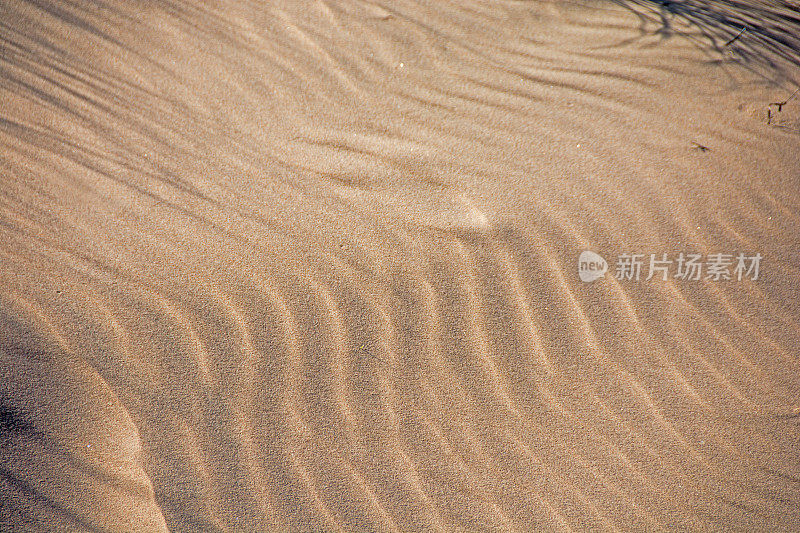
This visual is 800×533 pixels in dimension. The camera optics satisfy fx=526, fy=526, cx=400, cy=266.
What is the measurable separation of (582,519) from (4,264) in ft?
9.38

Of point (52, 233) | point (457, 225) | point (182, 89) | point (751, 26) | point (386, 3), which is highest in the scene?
point (751, 26)

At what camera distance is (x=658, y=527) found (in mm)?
2270

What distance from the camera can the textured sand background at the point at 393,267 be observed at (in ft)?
A: 7.43

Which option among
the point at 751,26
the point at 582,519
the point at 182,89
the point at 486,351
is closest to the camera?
the point at 582,519

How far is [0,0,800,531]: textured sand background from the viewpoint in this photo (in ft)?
7.43

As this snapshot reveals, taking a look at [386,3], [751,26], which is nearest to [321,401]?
[386,3]

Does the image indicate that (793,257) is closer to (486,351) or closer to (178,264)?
(486,351)

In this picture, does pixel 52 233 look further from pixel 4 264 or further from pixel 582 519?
pixel 582 519

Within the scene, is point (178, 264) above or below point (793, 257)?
below

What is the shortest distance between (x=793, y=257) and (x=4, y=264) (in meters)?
3.84

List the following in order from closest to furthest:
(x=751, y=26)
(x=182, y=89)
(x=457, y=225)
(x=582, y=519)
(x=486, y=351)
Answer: (x=582, y=519) < (x=486, y=351) < (x=457, y=225) < (x=182, y=89) < (x=751, y=26)

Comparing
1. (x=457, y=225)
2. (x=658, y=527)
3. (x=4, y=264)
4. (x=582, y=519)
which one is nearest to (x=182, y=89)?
(x=4, y=264)

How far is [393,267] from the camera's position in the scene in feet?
8.37

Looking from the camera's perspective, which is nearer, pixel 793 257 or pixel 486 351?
pixel 486 351
